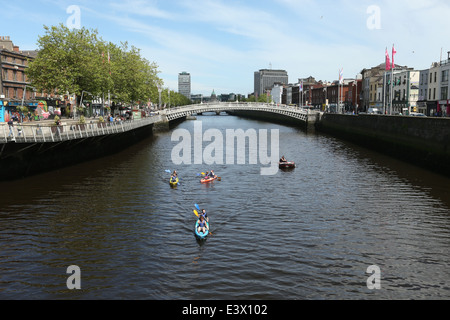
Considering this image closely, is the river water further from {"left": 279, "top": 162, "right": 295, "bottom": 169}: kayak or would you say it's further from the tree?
the tree

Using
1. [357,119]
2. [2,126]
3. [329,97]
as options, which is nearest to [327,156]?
[357,119]

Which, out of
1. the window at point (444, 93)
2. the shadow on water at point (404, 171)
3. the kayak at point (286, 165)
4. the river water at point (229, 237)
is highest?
the window at point (444, 93)

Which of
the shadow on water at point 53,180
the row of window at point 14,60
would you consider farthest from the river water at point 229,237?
the row of window at point 14,60

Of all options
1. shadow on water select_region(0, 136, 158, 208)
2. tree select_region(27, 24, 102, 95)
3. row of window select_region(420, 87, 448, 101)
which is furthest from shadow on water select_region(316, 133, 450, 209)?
tree select_region(27, 24, 102, 95)

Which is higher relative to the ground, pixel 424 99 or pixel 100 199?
pixel 424 99

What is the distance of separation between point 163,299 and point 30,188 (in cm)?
1945

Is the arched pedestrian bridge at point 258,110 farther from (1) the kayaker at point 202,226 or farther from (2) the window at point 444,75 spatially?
(1) the kayaker at point 202,226

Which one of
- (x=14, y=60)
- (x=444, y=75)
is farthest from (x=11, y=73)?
(x=444, y=75)

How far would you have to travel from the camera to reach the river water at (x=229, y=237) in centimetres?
1458

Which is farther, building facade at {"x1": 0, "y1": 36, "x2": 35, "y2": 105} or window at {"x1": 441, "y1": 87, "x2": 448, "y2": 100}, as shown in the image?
window at {"x1": 441, "y1": 87, "x2": 448, "y2": 100}

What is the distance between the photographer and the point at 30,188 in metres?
29.0

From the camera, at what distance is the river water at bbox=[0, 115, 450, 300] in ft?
47.8

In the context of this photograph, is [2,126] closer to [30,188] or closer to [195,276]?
[30,188]

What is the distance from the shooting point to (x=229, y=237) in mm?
19625
